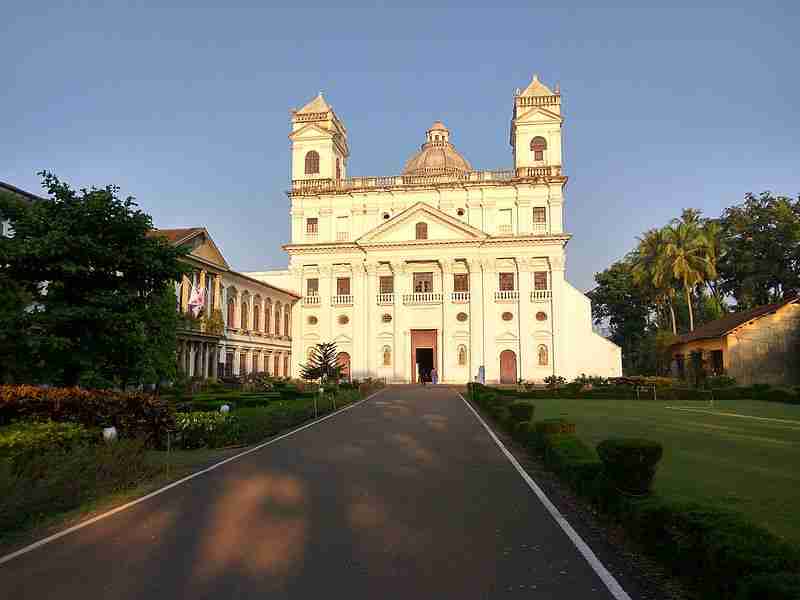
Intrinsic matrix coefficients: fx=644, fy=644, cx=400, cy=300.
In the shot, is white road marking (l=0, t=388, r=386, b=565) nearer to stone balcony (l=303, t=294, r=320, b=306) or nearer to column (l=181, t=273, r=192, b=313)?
column (l=181, t=273, r=192, b=313)

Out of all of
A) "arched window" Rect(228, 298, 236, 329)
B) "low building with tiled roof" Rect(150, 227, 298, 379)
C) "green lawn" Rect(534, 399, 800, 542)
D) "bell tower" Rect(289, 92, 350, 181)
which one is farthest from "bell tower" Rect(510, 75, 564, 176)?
"green lawn" Rect(534, 399, 800, 542)

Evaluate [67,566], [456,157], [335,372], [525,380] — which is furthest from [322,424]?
[456,157]

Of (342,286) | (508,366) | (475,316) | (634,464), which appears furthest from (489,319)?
(634,464)

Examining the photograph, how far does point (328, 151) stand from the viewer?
2227 inches

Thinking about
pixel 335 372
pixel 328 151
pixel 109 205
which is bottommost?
pixel 335 372

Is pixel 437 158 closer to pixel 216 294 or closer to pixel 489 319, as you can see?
pixel 489 319

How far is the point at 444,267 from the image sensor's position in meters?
53.0

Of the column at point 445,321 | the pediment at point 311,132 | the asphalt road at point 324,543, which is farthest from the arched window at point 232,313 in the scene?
the asphalt road at point 324,543

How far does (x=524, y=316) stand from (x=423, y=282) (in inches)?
350

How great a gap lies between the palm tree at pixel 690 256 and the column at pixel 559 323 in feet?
29.9

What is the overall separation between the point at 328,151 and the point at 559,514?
51.4 m

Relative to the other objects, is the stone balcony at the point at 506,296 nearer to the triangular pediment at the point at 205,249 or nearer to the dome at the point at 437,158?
the dome at the point at 437,158

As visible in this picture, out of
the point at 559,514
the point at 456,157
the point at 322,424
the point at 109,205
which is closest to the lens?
the point at 559,514

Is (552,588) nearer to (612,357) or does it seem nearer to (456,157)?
(612,357)
